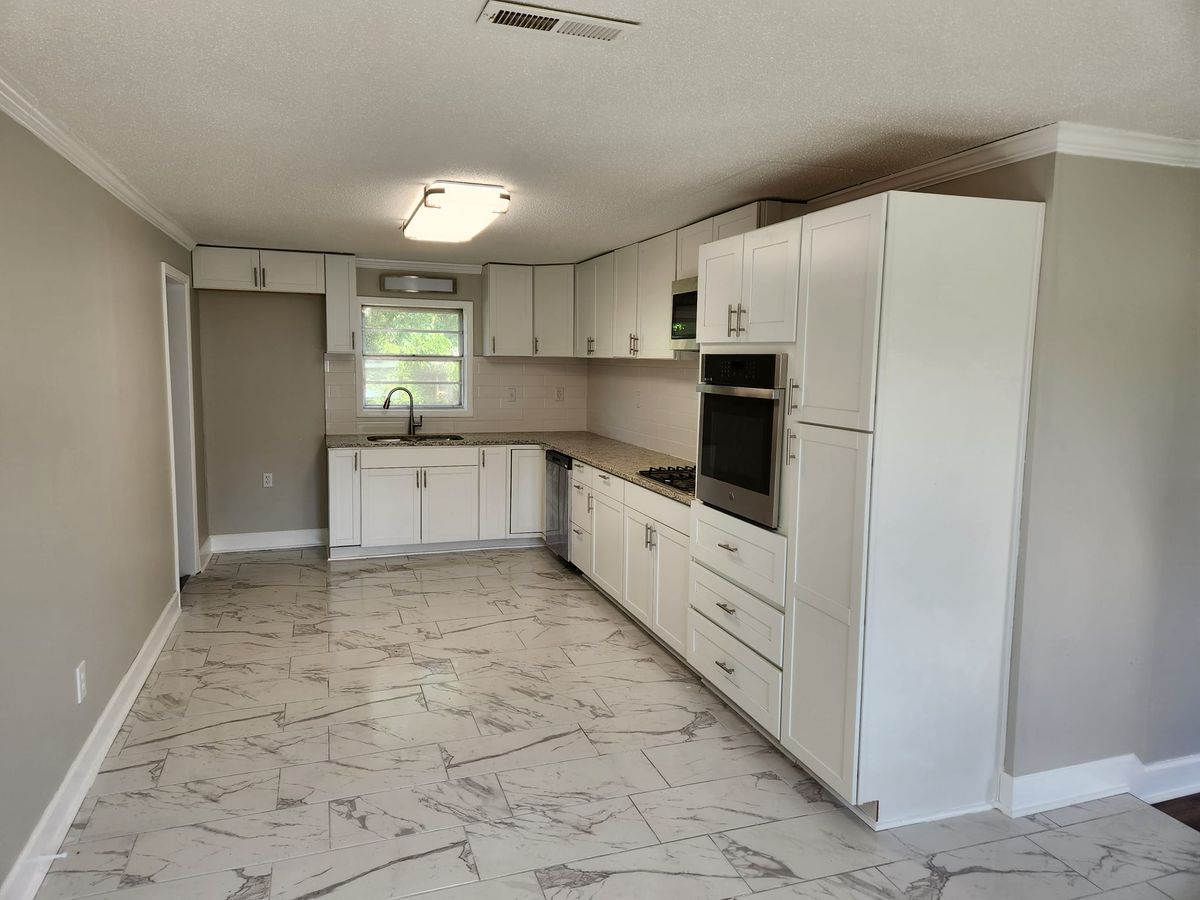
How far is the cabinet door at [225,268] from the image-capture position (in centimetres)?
535

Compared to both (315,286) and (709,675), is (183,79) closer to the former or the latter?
(709,675)

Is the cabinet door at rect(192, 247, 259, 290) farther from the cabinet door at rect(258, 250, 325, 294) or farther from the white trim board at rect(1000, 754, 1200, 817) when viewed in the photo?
the white trim board at rect(1000, 754, 1200, 817)

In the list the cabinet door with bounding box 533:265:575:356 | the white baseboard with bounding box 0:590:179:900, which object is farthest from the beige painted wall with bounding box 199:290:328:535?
the white baseboard with bounding box 0:590:179:900

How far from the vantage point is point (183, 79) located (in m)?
2.19

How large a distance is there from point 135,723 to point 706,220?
3.45 meters

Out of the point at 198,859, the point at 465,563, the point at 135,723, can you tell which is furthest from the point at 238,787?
the point at 465,563

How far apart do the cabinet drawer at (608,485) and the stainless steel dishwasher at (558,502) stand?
1.81ft

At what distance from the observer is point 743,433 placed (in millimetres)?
3062

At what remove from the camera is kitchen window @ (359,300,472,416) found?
6.18 m

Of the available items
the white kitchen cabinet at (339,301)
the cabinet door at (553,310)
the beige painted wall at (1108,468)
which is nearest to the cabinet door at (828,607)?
the beige painted wall at (1108,468)

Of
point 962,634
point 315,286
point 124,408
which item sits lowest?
point 962,634

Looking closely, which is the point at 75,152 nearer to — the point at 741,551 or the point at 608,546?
the point at 741,551

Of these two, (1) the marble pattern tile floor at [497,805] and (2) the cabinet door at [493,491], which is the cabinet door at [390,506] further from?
(1) the marble pattern tile floor at [497,805]

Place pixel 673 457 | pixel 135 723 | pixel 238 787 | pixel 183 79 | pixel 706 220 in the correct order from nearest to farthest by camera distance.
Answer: pixel 183 79 → pixel 238 787 → pixel 135 723 → pixel 706 220 → pixel 673 457
